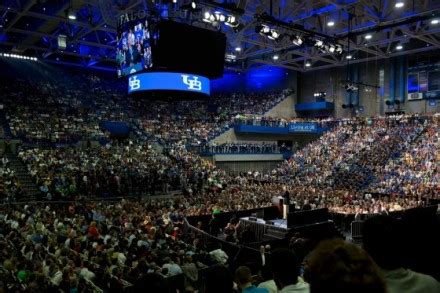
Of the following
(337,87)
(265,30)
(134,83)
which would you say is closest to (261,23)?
(265,30)

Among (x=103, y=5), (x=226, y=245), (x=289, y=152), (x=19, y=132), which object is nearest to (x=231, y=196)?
(x=226, y=245)

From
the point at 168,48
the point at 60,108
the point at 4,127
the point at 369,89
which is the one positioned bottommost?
the point at 4,127

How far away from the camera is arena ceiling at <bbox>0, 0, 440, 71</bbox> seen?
20.6 metres

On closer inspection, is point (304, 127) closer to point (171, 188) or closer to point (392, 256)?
point (171, 188)

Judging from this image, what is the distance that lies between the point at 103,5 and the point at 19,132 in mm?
9948

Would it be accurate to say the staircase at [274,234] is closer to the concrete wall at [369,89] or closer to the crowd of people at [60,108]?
the crowd of people at [60,108]

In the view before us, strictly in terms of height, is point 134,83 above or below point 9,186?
above

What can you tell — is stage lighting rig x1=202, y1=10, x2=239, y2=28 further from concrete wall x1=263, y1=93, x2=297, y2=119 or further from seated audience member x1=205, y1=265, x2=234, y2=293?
concrete wall x1=263, y1=93, x2=297, y2=119

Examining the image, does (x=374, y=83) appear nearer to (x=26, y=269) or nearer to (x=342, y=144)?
(x=342, y=144)

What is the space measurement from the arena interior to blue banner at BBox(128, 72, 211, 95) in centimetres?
7

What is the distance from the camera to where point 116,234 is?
12461mm

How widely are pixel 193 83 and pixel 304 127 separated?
74.1 feet

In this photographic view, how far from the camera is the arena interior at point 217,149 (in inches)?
266

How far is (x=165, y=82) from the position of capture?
1930 cm
